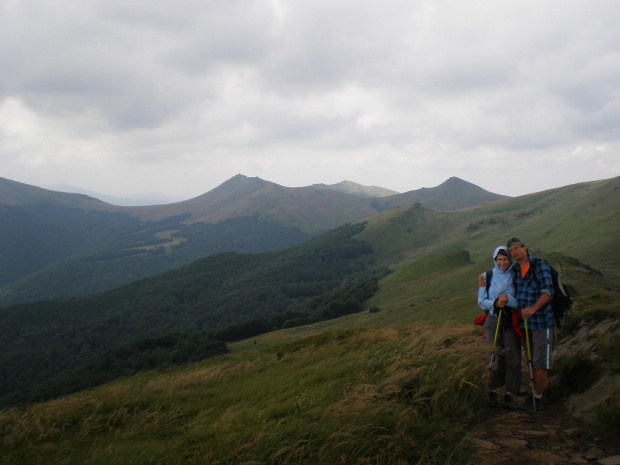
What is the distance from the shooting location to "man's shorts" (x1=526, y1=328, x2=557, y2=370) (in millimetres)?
6133

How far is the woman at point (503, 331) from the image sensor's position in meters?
6.45

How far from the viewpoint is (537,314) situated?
633 cm

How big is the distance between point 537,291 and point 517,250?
2.35 feet

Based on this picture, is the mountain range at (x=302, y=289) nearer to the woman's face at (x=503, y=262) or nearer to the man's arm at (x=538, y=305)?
the woman's face at (x=503, y=262)

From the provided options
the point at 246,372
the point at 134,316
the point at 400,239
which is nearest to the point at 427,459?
the point at 246,372

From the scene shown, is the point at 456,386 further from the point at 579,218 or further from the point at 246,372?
the point at 579,218

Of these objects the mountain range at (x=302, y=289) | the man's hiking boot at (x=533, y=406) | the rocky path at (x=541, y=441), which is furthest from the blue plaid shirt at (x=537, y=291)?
the mountain range at (x=302, y=289)

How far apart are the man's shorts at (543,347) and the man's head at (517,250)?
1199mm

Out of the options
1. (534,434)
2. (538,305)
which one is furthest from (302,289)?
(534,434)

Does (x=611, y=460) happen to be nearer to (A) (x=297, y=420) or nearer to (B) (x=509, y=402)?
(B) (x=509, y=402)

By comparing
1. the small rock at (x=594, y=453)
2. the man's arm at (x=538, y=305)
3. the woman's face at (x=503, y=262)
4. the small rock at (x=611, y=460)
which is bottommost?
the small rock at (x=594, y=453)

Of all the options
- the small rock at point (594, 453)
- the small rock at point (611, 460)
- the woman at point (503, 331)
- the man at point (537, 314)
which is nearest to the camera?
the small rock at point (611, 460)

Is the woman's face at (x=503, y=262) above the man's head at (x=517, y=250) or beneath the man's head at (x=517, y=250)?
beneath

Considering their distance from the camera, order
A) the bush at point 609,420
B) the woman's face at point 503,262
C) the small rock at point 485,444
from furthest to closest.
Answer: the woman's face at point 503,262 → the small rock at point 485,444 → the bush at point 609,420
